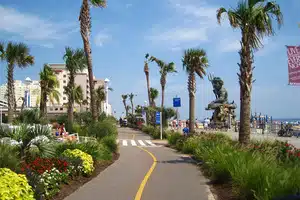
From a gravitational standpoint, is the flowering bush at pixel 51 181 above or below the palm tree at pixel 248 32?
below

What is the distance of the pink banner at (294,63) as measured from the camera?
11156mm

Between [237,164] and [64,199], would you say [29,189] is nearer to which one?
[64,199]

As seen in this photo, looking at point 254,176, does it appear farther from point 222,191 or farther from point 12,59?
point 12,59

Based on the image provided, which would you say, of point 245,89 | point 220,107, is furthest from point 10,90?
point 220,107

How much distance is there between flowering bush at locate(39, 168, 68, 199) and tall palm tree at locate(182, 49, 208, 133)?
18.2m

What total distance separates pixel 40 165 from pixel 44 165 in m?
0.13

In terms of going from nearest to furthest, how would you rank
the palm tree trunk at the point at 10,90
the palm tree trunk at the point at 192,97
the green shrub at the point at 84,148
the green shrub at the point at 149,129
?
the green shrub at the point at 84,148
the palm tree trunk at the point at 192,97
the palm tree trunk at the point at 10,90
the green shrub at the point at 149,129

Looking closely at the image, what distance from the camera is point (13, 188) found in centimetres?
620

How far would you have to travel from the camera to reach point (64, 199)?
8.56 m

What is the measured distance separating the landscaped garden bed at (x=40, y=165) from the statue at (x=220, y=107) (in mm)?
40819

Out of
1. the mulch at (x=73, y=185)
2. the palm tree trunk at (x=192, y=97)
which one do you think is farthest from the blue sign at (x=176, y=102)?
the mulch at (x=73, y=185)

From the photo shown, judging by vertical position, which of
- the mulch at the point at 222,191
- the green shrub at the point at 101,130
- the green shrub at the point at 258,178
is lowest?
the mulch at the point at 222,191

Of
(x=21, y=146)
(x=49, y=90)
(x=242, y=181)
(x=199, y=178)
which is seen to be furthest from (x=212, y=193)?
(x=49, y=90)

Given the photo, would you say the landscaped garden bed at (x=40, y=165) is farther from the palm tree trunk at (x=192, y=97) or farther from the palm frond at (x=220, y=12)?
the palm tree trunk at (x=192, y=97)
